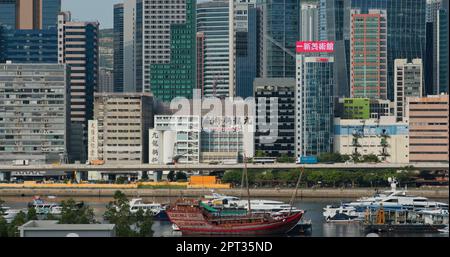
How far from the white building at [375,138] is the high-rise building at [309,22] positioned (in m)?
13.0

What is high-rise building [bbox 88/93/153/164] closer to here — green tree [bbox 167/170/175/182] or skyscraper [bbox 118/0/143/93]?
green tree [bbox 167/170/175/182]

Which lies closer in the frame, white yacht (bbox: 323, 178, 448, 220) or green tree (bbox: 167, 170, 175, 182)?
white yacht (bbox: 323, 178, 448, 220)

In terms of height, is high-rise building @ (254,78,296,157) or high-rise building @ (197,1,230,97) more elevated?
high-rise building @ (197,1,230,97)

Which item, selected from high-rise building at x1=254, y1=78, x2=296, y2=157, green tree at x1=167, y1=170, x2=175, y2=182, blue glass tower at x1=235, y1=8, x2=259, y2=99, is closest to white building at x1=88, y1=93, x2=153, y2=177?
green tree at x1=167, y1=170, x2=175, y2=182

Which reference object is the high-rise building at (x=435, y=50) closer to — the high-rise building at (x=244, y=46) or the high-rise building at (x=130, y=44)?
the high-rise building at (x=244, y=46)

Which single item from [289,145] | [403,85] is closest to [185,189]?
[289,145]

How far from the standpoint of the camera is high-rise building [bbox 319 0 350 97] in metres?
40.1

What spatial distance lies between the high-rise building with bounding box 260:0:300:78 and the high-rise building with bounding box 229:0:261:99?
340 mm

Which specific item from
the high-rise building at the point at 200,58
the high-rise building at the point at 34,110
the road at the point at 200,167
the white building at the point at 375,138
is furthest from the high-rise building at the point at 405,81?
the high-rise building at the point at 34,110

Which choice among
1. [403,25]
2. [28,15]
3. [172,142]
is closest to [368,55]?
[403,25]

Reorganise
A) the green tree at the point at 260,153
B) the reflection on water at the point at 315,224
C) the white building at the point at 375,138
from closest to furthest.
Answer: the reflection on water at the point at 315,224
the white building at the point at 375,138
the green tree at the point at 260,153

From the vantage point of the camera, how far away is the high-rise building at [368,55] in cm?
3938

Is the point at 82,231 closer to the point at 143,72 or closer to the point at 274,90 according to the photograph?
the point at 274,90
